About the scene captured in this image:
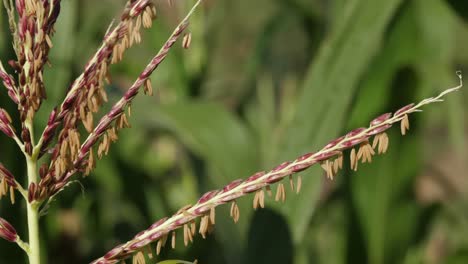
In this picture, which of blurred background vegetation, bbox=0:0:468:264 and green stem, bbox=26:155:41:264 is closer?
green stem, bbox=26:155:41:264

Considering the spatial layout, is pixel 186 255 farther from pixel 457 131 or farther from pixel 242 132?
pixel 457 131

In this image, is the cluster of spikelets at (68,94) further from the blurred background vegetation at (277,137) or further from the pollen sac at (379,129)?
the blurred background vegetation at (277,137)

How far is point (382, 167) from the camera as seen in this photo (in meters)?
1.49

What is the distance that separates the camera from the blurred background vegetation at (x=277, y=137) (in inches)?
42.3

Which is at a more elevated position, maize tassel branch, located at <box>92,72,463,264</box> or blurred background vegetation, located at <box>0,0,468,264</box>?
blurred background vegetation, located at <box>0,0,468,264</box>

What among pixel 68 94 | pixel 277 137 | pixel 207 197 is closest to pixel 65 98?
pixel 68 94

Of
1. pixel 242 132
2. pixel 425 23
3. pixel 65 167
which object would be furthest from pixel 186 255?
pixel 65 167

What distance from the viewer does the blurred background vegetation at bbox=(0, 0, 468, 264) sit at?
1.07 meters

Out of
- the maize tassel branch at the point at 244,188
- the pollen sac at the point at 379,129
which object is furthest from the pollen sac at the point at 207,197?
the pollen sac at the point at 379,129

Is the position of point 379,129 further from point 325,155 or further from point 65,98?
point 65,98

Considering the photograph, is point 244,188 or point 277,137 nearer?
point 244,188

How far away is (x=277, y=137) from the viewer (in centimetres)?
181

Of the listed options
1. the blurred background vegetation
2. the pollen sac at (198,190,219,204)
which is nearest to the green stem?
the pollen sac at (198,190,219,204)

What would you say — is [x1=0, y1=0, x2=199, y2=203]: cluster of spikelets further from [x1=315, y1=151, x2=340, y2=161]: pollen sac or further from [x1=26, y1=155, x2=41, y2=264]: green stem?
[x1=315, y1=151, x2=340, y2=161]: pollen sac
